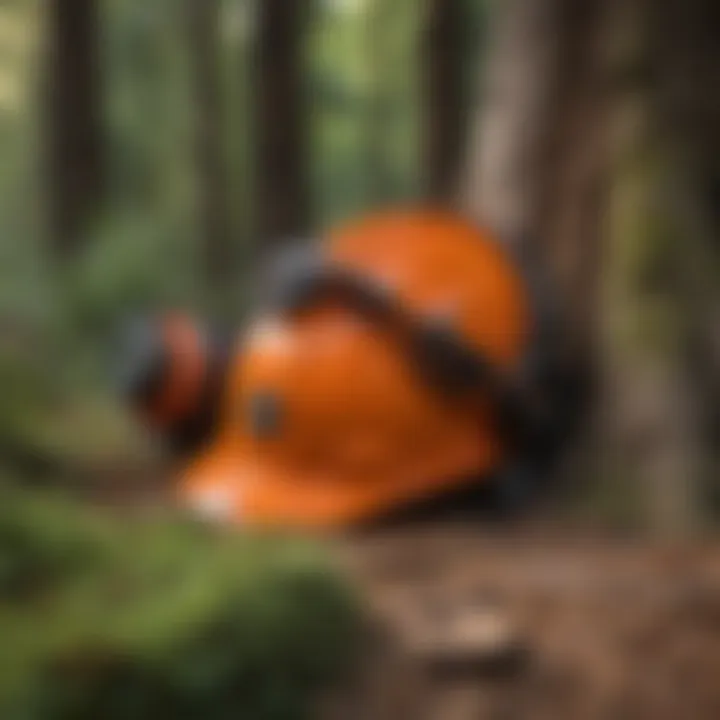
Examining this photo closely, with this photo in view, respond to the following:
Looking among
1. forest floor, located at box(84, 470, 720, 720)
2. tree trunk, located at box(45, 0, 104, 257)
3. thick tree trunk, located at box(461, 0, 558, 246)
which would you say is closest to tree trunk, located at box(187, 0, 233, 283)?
tree trunk, located at box(45, 0, 104, 257)

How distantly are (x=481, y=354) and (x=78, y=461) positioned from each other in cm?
139

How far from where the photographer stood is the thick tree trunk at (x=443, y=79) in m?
9.16

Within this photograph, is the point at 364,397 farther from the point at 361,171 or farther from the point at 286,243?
the point at 361,171

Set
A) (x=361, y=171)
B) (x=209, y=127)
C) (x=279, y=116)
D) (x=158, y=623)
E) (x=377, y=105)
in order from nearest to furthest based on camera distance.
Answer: (x=158, y=623) → (x=361, y=171) → (x=279, y=116) → (x=377, y=105) → (x=209, y=127)

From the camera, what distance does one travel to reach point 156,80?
1022cm

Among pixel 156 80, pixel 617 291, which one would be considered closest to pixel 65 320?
pixel 156 80

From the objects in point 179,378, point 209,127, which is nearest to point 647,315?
point 179,378

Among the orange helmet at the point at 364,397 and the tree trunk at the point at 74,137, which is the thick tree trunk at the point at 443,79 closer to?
the tree trunk at the point at 74,137

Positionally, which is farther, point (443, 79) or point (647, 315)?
point (443, 79)

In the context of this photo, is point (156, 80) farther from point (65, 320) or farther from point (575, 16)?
point (575, 16)

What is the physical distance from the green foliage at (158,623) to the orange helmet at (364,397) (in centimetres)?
120

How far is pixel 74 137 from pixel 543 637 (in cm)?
547

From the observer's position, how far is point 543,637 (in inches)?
176

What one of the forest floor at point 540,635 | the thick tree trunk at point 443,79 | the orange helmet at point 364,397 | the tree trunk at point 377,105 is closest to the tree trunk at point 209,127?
the tree trunk at point 377,105
